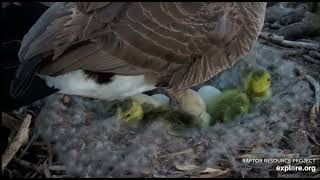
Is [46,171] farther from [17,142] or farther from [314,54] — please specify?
[314,54]

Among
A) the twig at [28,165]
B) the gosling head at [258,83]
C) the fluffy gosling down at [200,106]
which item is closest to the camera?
the twig at [28,165]

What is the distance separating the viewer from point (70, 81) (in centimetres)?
279

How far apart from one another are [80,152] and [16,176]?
0.33m

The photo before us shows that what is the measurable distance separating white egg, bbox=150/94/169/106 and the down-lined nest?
31 cm

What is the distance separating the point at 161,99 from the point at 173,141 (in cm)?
56

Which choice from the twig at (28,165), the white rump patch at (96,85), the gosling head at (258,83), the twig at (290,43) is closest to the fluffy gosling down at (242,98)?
the gosling head at (258,83)

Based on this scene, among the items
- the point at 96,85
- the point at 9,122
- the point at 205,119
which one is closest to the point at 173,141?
the point at 205,119

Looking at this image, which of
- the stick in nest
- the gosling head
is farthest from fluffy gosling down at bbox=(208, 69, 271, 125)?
the stick in nest

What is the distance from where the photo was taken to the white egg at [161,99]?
10.9 feet

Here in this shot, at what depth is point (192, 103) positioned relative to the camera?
10.7 ft

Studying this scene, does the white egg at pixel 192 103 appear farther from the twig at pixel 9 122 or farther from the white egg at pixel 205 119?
the twig at pixel 9 122

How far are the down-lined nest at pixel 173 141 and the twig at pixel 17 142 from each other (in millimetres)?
76

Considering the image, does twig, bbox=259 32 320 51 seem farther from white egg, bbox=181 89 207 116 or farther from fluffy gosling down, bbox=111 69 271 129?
white egg, bbox=181 89 207 116

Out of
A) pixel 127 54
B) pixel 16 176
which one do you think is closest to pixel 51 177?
pixel 16 176
